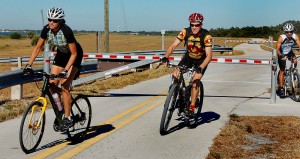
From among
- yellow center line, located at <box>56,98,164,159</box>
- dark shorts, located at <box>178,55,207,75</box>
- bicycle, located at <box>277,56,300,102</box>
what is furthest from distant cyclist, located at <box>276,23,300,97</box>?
dark shorts, located at <box>178,55,207,75</box>

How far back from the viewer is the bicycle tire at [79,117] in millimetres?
6702

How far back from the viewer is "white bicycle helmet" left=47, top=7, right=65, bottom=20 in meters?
6.08

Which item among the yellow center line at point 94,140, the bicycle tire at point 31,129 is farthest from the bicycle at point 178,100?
the bicycle tire at point 31,129

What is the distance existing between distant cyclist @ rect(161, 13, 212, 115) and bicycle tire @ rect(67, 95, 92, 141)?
146cm

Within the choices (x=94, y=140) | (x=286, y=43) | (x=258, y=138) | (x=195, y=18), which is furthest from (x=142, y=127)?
(x=286, y=43)

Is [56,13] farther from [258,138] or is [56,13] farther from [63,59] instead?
[258,138]

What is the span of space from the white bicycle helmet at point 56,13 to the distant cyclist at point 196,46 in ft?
6.33

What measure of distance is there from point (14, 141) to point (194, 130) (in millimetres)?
2913

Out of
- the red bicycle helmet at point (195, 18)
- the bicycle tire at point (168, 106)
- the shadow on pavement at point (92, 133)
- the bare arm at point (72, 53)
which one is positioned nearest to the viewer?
the bare arm at point (72, 53)

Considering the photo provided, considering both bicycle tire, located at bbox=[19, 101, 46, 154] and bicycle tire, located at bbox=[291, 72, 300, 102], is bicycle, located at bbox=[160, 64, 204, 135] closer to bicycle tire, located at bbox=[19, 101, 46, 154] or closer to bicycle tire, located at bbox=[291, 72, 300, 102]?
bicycle tire, located at bbox=[19, 101, 46, 154]

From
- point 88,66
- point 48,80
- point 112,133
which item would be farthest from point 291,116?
point 88,66

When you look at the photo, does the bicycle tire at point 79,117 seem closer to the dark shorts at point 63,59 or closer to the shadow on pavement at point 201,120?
the dark shorts at point 63,59

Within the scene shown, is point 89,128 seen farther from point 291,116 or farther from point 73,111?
point 291,116

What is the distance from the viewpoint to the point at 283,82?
38.8 feet
